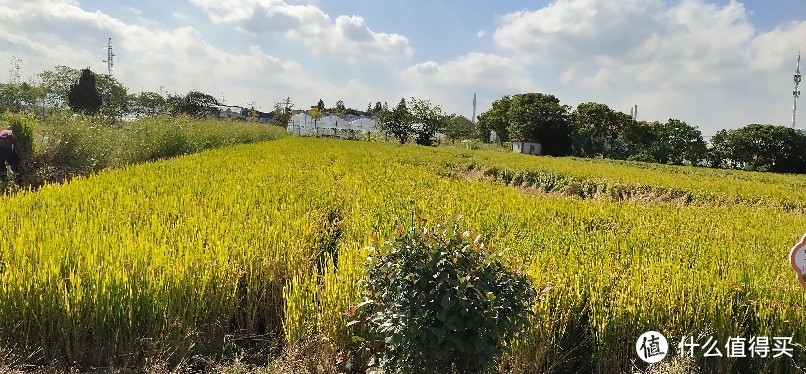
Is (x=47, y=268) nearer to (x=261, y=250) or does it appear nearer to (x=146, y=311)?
(x=146, y=311)

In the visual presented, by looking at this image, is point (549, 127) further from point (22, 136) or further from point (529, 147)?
point (22, 136)

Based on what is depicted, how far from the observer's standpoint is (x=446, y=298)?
197cm

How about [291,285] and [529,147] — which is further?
[529,147]

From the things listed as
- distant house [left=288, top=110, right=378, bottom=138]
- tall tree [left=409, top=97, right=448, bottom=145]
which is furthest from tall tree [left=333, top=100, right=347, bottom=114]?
tall tree [left=409, top=97, right=448, bottom=145]

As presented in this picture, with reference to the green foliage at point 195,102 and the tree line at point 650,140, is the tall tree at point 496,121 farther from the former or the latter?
the green foliage at point 195,102

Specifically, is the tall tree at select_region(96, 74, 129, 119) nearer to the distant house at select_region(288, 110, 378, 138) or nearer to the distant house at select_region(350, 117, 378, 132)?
the distant house at select_region(288, 110, 378, 138)

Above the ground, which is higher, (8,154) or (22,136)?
(22,136)

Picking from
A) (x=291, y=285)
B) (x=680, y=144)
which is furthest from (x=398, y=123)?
(x=291, y=285)

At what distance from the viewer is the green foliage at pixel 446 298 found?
2045mm

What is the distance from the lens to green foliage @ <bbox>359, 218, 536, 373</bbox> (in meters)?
2.04

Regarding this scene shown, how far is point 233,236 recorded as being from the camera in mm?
3975

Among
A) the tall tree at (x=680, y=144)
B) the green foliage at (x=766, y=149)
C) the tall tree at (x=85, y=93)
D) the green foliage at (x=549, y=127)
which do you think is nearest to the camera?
the green foliage at (x=766, y=149)

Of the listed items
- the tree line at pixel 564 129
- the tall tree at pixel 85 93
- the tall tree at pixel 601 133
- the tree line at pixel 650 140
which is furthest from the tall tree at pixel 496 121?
the tall tree at pixel 85 93

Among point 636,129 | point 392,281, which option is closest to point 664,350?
point 392,281
